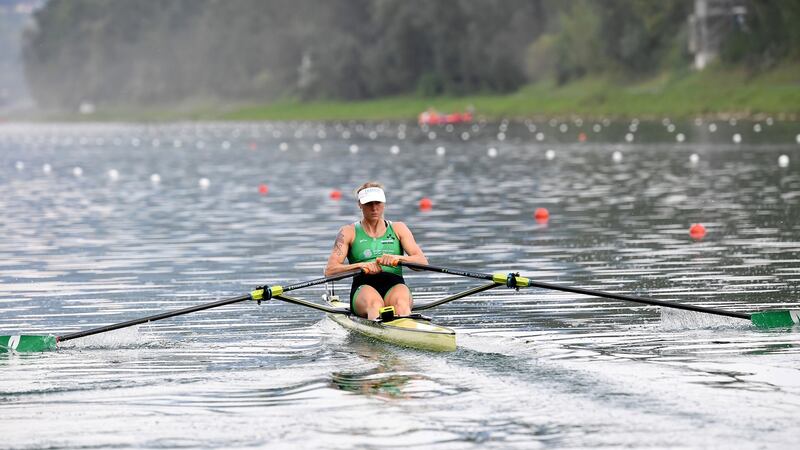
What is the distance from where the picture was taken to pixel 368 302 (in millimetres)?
16547

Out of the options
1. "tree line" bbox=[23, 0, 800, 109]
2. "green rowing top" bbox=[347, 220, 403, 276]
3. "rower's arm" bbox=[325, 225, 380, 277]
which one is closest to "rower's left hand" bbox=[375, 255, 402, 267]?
"rower's arm" bbox=[325, 225, 380, 277]

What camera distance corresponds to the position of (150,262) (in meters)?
23.9

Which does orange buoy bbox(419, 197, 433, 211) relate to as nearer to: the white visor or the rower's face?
the rower's face

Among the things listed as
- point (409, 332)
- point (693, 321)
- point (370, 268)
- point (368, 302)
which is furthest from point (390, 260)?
point (693, 321)

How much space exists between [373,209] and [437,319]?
181 centimetres

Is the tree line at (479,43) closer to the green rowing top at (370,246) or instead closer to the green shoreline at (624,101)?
the green shoreline at (624,101)

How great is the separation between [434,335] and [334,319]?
2.51 metres

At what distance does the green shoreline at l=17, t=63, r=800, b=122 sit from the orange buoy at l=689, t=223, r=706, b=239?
46.6 meters

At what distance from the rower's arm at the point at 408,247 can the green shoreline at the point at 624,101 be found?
5608 centimetres

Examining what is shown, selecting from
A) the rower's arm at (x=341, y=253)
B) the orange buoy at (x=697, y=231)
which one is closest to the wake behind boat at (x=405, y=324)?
the rower's arm at (x=341, y=253)

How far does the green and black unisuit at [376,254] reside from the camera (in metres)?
16.9

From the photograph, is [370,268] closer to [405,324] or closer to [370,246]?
[370,246]

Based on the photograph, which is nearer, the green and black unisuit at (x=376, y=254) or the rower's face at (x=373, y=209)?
the rower's face at (x=373, y=209)

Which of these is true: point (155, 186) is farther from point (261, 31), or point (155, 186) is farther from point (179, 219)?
point (261, 31)
